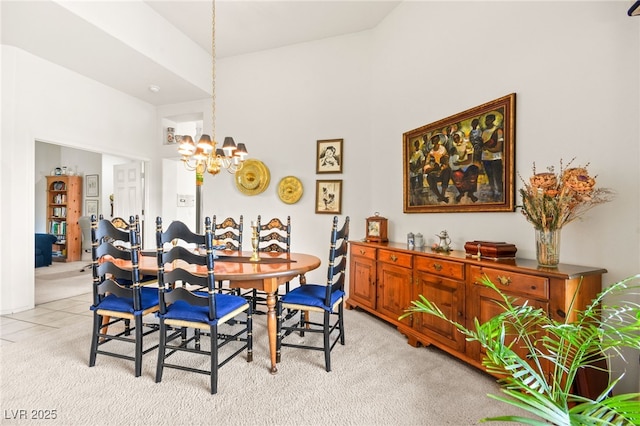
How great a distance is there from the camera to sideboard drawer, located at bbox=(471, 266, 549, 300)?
1.84 meters

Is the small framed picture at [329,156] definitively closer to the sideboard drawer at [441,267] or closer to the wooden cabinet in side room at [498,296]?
the sideboard drawer at [441,267]

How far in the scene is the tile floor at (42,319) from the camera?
2.98m

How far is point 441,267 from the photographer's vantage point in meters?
2.50

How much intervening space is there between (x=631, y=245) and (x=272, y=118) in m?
4.34

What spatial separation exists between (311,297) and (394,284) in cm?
96

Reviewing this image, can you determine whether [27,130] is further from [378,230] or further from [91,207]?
[378,230]

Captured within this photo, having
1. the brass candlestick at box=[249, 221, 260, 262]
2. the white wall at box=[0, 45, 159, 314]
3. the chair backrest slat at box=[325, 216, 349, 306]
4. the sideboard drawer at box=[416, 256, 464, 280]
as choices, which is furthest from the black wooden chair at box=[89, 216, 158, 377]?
the white wall at box=[0, 45, 159, 314]

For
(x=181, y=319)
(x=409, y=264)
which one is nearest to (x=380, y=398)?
(x=409, y=264)

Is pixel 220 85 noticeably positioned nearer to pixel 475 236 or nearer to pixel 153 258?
pixel 153 258

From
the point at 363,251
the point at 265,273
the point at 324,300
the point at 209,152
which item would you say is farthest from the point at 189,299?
the point at 363,251

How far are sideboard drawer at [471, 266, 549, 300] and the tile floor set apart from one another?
3729 mm

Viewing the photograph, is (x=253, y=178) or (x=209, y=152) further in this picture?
(x=253, y=178)

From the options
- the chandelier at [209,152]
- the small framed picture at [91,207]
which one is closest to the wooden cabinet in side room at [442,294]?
the chandelier at [209,152]

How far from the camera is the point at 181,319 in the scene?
214cm
